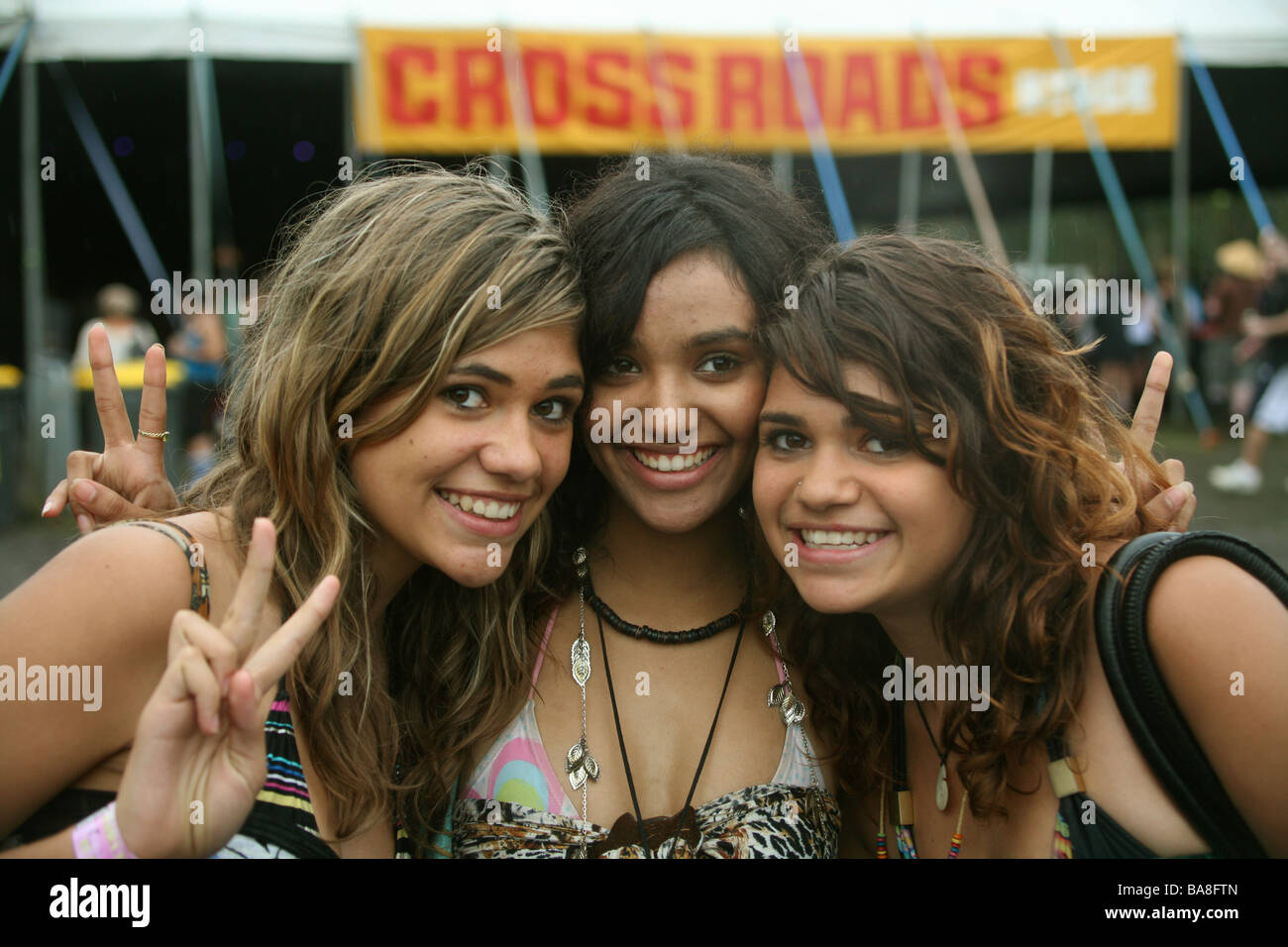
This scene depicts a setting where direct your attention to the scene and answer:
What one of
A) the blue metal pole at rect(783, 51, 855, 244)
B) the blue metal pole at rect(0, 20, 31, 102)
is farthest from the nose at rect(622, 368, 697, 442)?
the blue metal pole at rect(0, 20, 31, 102)

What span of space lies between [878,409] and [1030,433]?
31 cm

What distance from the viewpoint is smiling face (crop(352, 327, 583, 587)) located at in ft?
6.55

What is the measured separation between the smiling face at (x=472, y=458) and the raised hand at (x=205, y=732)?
20.5 inches

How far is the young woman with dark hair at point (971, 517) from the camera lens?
189 centimetres

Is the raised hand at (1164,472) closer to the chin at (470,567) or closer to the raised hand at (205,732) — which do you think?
the chin at (470,567)

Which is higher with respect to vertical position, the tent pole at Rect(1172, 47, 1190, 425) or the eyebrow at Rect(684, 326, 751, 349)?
the tent pole at Rect(1172, 47, 1190, 425)

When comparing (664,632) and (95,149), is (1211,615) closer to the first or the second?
(664,632)

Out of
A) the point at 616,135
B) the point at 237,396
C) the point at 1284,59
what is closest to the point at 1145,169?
the point at 1284,59

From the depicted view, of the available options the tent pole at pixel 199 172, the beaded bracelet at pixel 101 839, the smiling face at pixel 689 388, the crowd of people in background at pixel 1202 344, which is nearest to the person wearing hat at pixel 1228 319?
the crowd of people in background at pixel 1202 344

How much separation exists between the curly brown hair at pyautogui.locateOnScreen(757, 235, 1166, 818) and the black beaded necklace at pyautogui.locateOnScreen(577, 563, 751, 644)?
1.68ft

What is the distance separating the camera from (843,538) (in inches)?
79.4

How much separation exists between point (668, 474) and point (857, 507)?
0.44 metres

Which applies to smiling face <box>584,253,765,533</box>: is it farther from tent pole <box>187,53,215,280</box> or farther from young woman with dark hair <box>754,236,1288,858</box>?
tent pole <box>187,53,215,280</box>
